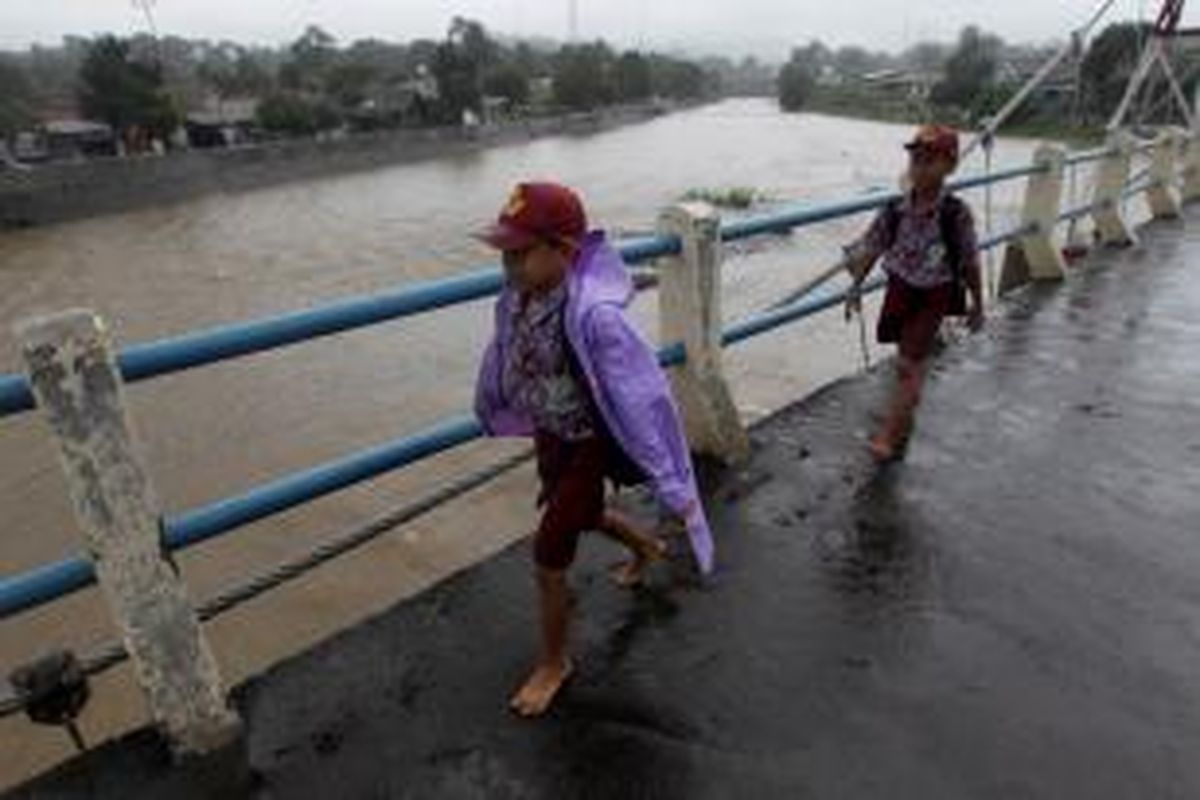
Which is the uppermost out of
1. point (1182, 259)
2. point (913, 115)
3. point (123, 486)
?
point (123, 486)

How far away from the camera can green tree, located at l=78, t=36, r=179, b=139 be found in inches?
2101

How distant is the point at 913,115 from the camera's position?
83.2 metres

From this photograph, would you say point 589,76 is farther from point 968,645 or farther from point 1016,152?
point 968,645

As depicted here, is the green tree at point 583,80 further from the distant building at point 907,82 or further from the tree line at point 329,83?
the distant building at point 907,82

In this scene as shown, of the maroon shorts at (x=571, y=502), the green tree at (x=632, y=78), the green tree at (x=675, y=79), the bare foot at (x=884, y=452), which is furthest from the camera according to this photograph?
the green tree at (x=675, y=79)

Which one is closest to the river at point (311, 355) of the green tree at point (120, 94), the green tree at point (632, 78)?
the green tree at point (120, 94)

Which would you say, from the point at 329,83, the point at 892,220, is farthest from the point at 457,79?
the point at 892,220

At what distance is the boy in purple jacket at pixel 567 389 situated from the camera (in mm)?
2613

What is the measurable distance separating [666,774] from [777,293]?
20782mm

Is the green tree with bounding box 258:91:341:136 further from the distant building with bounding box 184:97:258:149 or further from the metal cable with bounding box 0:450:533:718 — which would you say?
the metal cable with bounding box 0:450:533:718

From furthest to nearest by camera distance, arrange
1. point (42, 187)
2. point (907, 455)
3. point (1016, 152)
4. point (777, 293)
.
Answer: point (1016, 152) → point (42, 187) → point (777, 293) → point (907, 455)

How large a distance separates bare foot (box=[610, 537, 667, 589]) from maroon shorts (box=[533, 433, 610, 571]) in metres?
0.64

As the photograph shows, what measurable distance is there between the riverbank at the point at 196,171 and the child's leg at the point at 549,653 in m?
42.7

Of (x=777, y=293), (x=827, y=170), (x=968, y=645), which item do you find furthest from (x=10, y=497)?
(x=827, y=170)
